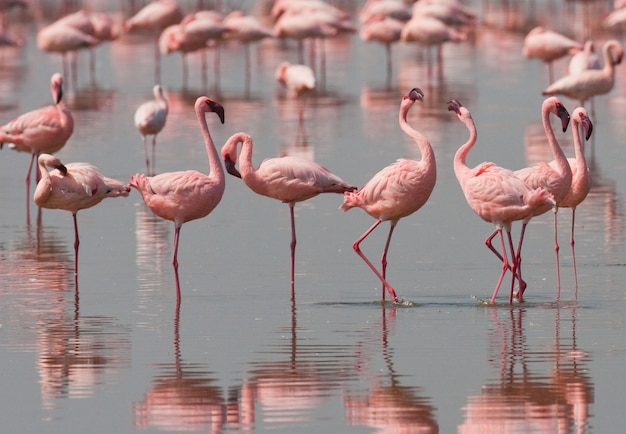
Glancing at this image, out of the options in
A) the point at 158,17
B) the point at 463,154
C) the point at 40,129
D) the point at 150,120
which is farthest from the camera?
the point at 158,17

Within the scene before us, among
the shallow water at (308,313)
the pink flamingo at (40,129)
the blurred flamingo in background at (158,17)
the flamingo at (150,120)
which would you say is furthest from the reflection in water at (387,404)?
the blurred flamingo in background at (158,17)

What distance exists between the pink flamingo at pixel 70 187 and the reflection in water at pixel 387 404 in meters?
3.54

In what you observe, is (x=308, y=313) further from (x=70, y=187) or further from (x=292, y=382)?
(x=70, y=187)

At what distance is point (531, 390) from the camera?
7.71 m

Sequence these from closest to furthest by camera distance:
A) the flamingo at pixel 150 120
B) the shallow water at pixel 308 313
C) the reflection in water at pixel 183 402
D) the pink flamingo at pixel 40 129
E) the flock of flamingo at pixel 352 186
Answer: the reflection in water at pixel 183 402, the shallow water at pixel 308 313, the flock of flamingo at pixel 352 186, the pink flamingo at pixel 40 129, the flamingo at pixel 150 120

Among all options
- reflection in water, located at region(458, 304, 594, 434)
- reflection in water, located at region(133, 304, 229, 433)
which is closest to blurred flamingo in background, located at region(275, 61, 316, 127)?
reflection in water, located at region(458, 304, 594, 434)

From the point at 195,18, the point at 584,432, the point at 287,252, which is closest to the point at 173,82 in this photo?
the point at 195,18

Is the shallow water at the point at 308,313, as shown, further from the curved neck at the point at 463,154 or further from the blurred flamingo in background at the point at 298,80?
the blurred flamingo in background at the point at 298,80

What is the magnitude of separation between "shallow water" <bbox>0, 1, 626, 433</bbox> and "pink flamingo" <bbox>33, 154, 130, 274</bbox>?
501 millimetres

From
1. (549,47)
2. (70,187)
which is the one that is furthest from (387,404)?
(549,47)

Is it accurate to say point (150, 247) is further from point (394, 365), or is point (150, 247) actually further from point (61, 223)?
point (394, 365)

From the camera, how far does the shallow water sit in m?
7.46

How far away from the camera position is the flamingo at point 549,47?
24.7 m

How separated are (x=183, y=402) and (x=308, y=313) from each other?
7.31 feet
